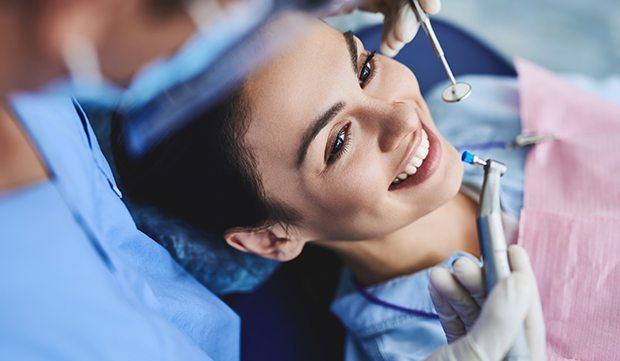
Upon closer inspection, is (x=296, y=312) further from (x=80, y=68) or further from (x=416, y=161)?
(x=80, y=68)

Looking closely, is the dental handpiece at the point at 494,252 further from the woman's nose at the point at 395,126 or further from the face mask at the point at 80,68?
the face mask at the point at 80,68

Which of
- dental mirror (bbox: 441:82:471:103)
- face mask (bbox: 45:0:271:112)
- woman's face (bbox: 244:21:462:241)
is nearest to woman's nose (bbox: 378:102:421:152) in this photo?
woman's face (bbox: 244:21:462:241)

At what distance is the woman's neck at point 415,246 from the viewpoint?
3.12 feet

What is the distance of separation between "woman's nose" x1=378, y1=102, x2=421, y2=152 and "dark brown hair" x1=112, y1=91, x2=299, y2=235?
0.51 ft

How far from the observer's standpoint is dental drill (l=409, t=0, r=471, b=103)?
31.8 inches

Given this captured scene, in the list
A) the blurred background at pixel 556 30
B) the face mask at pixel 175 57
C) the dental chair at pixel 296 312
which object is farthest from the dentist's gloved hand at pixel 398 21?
the blurred background at pixel 556 30

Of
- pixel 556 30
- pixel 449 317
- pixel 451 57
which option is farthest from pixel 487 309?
pixel 556 30

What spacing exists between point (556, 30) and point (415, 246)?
3.12ft

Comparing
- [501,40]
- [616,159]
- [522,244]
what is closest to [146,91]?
[522,244]

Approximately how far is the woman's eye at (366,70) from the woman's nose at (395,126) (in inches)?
1.9

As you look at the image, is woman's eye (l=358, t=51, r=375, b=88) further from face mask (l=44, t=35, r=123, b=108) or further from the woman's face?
face mask (l=44, t=35, r=123, b=108)

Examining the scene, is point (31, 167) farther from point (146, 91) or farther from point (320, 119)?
point (320, 119)

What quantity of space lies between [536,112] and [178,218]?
0.65 meters

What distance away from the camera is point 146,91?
0.38 m
